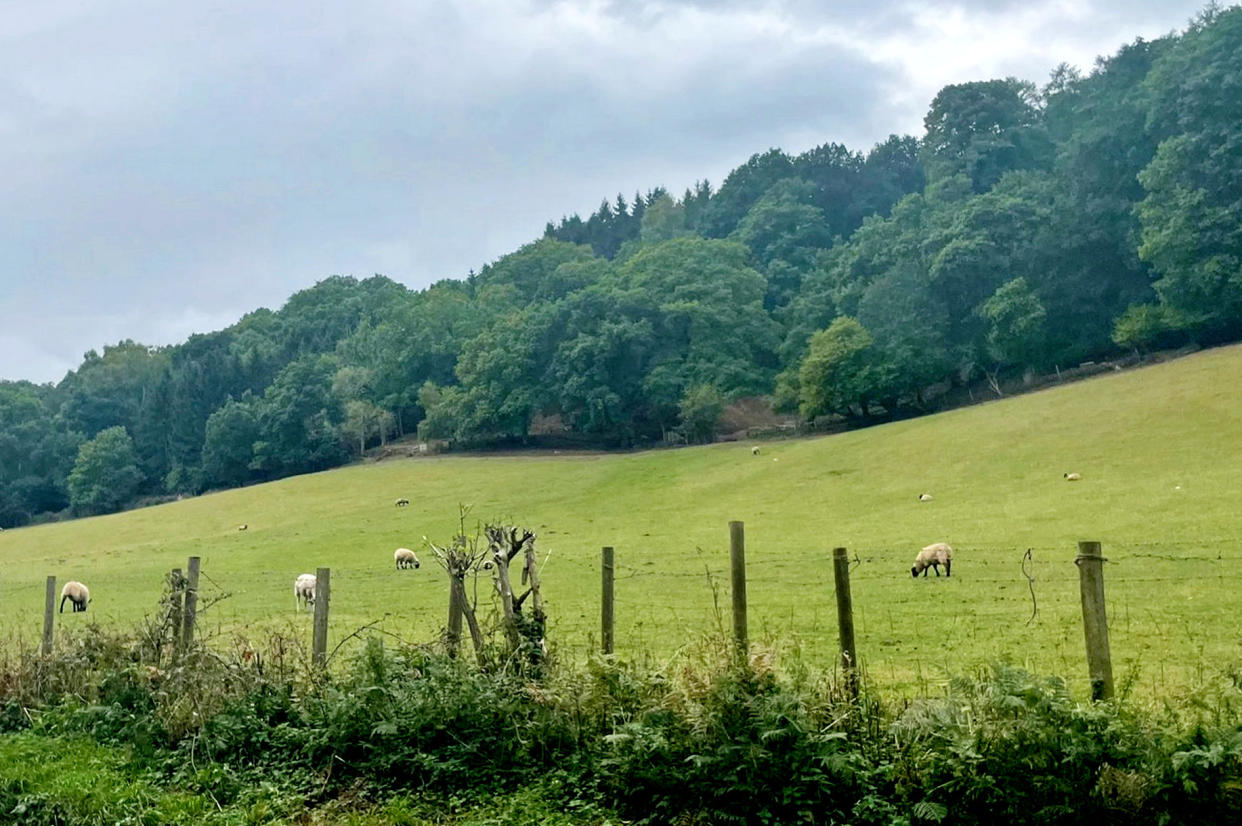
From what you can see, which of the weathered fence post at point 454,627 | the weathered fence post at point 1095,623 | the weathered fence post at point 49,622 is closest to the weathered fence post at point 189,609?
the weathered fence post at point 49,622

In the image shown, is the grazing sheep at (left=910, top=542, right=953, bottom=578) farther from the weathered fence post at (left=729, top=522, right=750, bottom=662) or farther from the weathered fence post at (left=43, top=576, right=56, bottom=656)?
the weathered fence post at (left=43, top=576, right=56, bottom=656)

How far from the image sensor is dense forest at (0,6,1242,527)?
6681cm

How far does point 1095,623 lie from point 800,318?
278 feet

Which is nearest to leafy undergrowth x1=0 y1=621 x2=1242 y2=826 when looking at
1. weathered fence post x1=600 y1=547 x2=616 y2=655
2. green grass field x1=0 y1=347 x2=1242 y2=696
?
weathered fence post x1=600 y1=547 x2=616 y2=655

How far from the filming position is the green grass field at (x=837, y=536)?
16391mm

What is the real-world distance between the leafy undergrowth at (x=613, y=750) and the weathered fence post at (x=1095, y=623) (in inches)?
15.2

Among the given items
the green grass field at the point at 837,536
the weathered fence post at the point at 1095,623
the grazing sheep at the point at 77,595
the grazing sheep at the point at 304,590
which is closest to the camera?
the weathered fence post at the point at 1095,623

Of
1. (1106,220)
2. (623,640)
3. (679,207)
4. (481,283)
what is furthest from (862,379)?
(679,207)

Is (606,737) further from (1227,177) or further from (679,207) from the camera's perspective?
(679,207)

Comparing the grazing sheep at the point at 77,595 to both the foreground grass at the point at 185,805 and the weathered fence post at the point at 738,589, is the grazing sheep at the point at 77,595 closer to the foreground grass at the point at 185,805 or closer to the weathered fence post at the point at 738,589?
the foreground grass at the point at 185,805

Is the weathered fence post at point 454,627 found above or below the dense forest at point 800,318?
below

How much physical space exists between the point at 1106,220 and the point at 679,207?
8757cm

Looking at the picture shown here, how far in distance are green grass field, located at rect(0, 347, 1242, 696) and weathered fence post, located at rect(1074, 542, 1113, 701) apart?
0.82 feet

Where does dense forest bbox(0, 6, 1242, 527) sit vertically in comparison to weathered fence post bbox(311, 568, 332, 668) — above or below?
above
